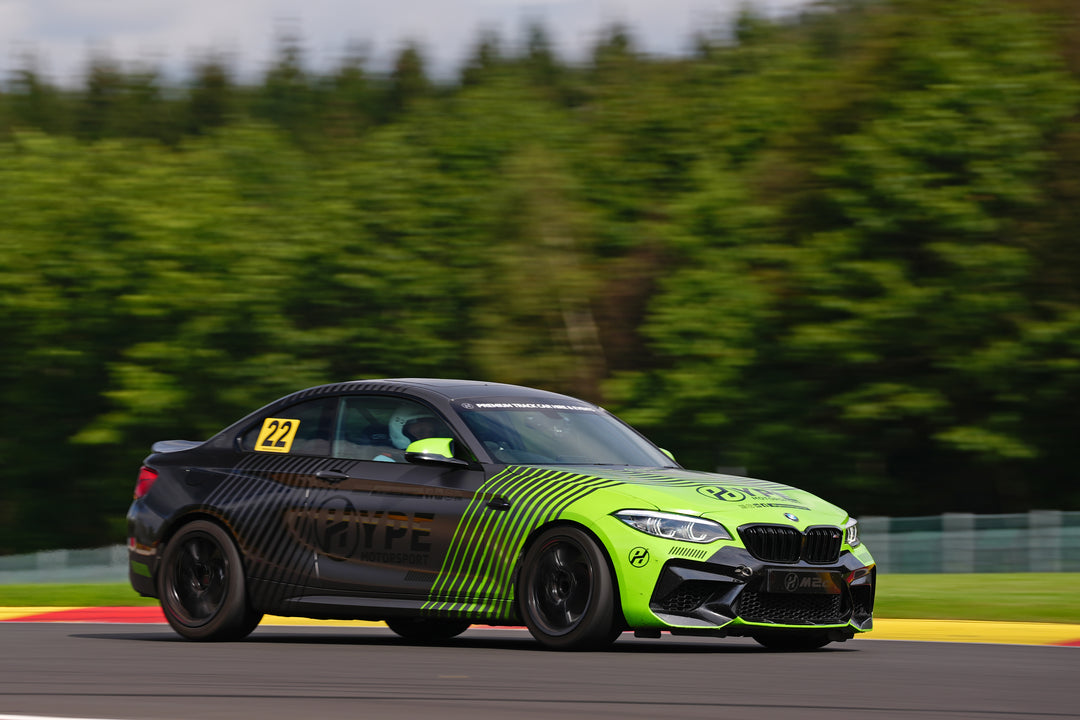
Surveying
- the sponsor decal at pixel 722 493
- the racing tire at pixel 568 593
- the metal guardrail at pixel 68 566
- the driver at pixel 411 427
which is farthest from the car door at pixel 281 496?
the metal guardrail at pixel 68 566

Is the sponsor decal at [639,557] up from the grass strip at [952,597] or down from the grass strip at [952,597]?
up

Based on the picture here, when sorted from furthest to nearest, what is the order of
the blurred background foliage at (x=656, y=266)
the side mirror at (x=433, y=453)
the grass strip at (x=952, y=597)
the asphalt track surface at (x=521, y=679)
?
1. the blurred background foliage at (x=656, y=266)
2. the grass strip at (x=952, y=597)
3. the side mirror at (x=433, y=453)
4. the asphalt track surface at (x=521, y=679)

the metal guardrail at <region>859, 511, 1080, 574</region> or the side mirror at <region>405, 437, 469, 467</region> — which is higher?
the side mirror at <region>405, 437, 469, 467</region>

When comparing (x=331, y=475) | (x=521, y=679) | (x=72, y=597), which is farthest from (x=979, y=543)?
(x=521, y=679)

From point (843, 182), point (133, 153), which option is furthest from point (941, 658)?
point (133, 153)

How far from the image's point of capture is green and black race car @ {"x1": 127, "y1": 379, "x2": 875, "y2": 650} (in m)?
10.2

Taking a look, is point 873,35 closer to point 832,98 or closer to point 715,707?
point 832,98

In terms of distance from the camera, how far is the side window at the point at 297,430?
1167 centimetres

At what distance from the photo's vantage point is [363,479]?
36.9ft

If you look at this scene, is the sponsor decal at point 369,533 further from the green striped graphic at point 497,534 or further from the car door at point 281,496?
the green striped graphic at point 497,534

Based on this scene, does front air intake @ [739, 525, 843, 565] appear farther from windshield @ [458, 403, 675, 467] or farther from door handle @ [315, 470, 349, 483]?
door handle @ [315, 470, 349, 483]

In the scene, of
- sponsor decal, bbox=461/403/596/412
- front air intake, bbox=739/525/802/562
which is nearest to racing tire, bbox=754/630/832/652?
front air intake, bbox=739/525/802/562

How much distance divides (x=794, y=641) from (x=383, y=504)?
2.72 meters

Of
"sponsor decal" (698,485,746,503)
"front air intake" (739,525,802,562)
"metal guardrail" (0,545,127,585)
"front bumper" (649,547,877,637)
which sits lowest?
"metal guardrail" (0,545,127,585)
